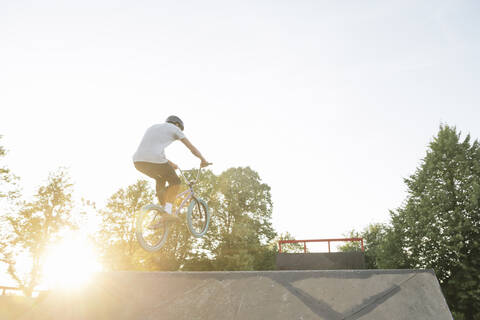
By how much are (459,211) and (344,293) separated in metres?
20.9

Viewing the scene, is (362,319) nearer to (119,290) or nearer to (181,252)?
(119,290)

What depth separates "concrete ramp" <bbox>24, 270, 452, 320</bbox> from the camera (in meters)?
4.64

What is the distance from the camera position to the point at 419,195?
24.0 meters

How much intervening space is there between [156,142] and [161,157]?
312mm

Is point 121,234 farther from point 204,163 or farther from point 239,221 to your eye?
point 204,163

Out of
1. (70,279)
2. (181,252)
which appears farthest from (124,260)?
(70,279)

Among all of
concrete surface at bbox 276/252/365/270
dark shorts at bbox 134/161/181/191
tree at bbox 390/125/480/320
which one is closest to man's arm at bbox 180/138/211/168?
dark shorts at bbox 134/161/181/191

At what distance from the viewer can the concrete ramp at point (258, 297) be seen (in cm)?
464

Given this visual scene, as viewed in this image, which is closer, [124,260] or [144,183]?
[124,260]

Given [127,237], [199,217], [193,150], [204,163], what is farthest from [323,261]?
[127,237]

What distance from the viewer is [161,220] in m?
6.88

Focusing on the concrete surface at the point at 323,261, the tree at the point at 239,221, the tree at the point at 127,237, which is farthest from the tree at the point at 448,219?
the tree at the point at 127,237

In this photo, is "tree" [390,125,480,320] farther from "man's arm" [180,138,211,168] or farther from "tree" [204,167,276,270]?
"man's arm" [180,138,211,168]

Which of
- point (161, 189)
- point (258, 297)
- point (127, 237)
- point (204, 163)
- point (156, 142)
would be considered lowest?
point (258, 297)
